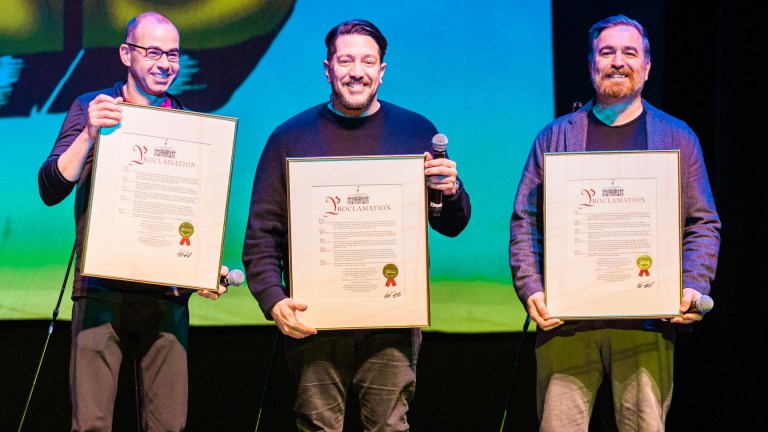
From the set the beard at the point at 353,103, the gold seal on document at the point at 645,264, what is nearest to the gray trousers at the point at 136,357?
the beard at the point at 353,103

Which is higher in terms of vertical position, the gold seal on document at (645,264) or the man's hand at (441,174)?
the man's hand at (441,174)

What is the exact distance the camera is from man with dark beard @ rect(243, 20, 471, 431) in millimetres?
2480

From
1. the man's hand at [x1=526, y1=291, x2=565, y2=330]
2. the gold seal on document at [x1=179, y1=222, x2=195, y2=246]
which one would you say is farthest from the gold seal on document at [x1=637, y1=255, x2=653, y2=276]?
the gold seal on document at [x1=179, y1=222, x2=195, y2=246]

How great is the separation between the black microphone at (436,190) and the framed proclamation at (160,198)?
63cm

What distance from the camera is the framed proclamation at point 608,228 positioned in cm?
253

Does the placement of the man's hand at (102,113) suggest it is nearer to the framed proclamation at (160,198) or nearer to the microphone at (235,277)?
the framed proclamation at (160,198)

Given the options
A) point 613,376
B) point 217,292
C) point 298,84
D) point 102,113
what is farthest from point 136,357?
point 298,84

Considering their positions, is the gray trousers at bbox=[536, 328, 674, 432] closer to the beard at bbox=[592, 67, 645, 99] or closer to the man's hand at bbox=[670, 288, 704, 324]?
the man's hand at bbox=[670, 288, 704, 324]

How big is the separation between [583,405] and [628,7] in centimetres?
→ 199

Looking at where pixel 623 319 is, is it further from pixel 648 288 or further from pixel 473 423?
pixel 473 423

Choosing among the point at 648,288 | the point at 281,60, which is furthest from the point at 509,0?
the point at 648,288

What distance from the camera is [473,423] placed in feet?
12.5

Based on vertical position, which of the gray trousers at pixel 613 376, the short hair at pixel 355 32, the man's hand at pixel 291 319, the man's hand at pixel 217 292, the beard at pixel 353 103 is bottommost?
the gray trousers at pixel 613 376

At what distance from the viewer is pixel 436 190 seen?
97.3 inches
